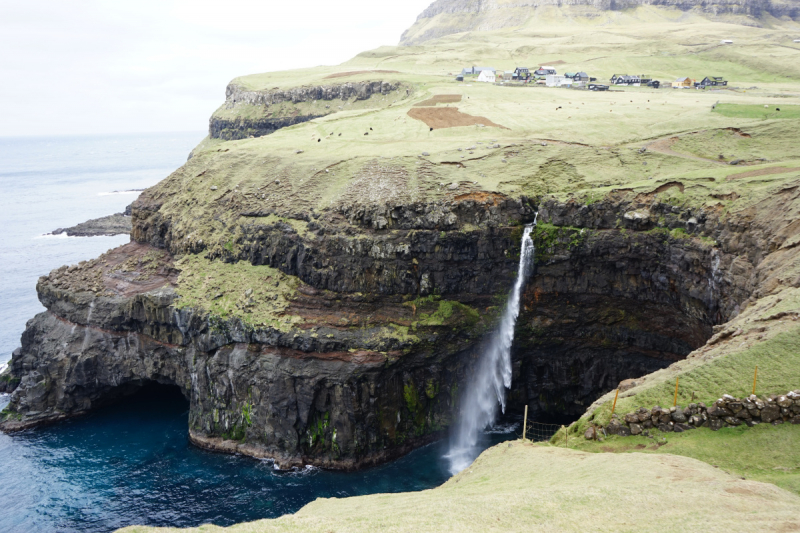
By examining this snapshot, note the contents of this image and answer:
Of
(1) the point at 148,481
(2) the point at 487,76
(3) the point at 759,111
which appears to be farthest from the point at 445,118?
(1) the point at 148,481

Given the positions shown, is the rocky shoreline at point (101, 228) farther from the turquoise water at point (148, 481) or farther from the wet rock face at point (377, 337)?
the turquoise water at point (148, 481)

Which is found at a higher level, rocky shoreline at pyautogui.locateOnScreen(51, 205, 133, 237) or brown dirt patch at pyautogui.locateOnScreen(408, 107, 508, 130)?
brown dirt patch at pyautogui.locateOnScreen(408, 107, 508, 130)

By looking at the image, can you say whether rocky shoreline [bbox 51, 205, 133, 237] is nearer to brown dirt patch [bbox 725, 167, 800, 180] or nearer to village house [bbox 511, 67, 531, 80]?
village house [bbox 511, 67, 531, 80]

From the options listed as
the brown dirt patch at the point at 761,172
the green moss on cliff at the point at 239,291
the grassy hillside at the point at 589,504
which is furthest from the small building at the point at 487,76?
the grassy hillside at the point at 589,504

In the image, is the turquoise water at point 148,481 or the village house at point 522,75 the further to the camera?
the village house at point 522,75

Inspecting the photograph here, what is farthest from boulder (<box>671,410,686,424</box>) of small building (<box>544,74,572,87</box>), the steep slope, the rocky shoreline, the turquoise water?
the rocky shoreline

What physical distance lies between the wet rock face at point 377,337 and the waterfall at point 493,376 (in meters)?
0.96

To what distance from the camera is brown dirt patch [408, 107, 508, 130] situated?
3223 inches

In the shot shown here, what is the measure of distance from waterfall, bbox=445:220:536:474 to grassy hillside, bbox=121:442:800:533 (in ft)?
93.4

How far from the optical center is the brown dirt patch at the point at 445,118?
81875mm

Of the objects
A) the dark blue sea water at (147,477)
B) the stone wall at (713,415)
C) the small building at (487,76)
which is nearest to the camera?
the stone wall at (713,415)

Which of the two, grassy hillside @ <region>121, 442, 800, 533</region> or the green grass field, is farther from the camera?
the green grass field

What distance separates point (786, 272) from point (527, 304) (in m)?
24.4

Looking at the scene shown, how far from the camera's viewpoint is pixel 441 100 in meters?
96.1
